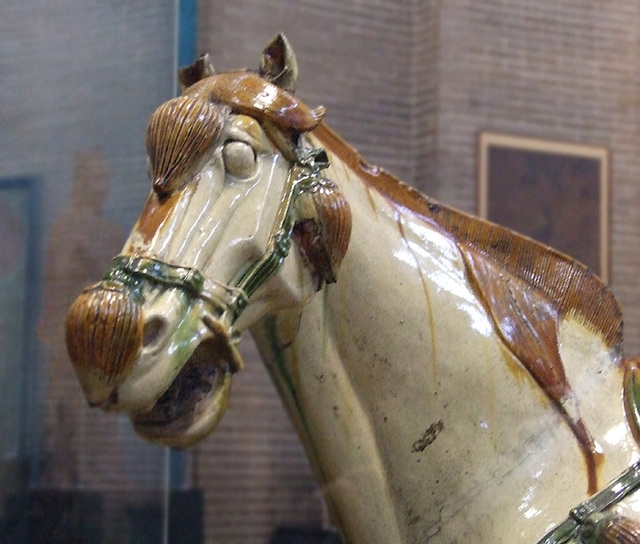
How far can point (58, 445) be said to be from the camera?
Result: 187cm

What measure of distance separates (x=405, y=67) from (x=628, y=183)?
1049 mm

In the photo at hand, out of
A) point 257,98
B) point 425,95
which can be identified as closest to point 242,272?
point 257,98

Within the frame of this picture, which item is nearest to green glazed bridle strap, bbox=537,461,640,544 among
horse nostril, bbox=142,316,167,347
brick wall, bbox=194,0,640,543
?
horse nostril, bbox=142,316,167,347

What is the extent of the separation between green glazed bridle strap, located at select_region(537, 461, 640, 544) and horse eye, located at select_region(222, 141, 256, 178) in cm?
67

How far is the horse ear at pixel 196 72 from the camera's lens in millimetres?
1285

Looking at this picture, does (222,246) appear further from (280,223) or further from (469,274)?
(469,274)

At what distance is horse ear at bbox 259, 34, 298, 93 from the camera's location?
4.00ft

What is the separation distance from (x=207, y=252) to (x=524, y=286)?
1.81 feet

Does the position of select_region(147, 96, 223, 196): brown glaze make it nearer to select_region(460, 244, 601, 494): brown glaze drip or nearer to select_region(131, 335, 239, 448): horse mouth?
select_region(131, 335, 239, 448): horse mouth

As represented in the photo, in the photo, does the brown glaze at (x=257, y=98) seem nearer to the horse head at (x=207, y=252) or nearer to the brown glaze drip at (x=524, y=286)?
the horse head at (x=207, y=252)

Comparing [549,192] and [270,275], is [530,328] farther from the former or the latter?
[549,192]

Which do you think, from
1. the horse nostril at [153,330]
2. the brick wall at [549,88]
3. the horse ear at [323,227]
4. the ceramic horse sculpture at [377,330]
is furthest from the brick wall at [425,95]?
the horse nostril at [153,330]

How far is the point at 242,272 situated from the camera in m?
1.10

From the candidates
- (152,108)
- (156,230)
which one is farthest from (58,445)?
(156,230)
